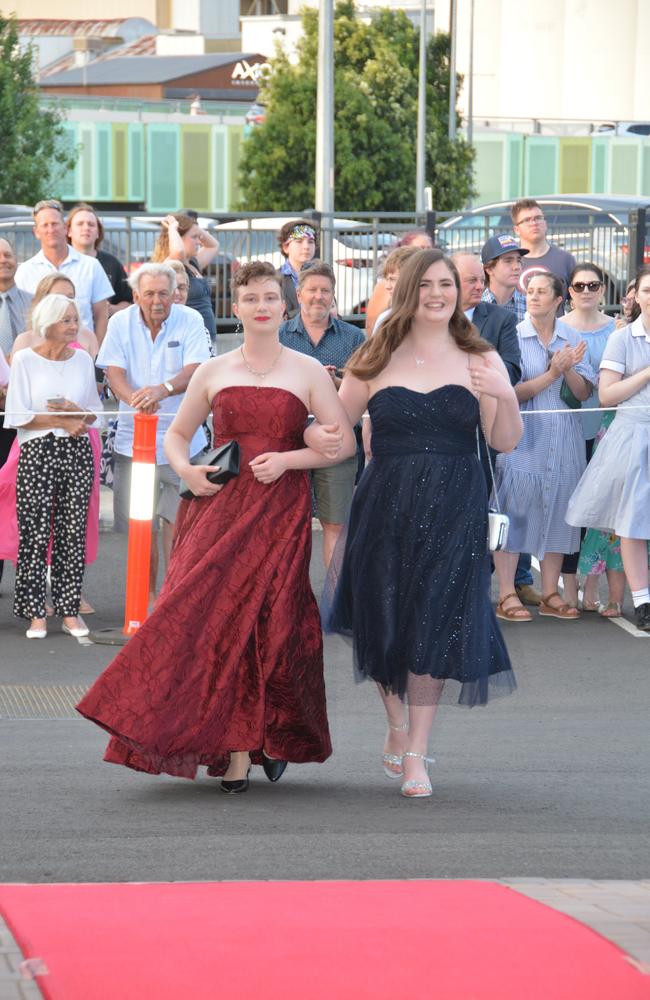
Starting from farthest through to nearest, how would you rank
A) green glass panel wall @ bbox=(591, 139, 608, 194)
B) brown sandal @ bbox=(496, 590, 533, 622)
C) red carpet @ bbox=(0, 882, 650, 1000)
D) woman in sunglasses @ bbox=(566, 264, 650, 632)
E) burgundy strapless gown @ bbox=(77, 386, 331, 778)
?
1. green glass panel wall @ bbox=(591, 139, 608, 194)
2. brown sandal @ bbox=(496, 590, 533, 622)
3. woman in sunglasses @ bbox=(566, 264, 650, 632)
4. burgundy strapless gown @ bbox=(77, 386, 331, 778)
5. red carpet @ bbox=(0, 882, 650, 1000)

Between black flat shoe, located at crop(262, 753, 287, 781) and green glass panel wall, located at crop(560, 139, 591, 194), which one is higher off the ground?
green glass panel wall, located at crop(560, 139, 591, 194)

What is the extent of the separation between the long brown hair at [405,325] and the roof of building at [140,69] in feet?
260

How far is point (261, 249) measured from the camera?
1802cm

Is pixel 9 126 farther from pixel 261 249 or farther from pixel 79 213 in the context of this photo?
pixel 79 213

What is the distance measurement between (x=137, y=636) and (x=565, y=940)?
247cm

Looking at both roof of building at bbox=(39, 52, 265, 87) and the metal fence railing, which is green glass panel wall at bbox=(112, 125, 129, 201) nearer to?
roof of building at bbox=(39, 52, 265, 87)

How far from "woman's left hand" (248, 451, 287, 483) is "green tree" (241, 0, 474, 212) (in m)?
35.6

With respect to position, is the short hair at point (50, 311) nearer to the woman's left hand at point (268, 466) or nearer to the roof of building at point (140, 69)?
the woman's left hand at point (268, 466)

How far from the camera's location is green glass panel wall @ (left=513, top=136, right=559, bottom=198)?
63.1 m

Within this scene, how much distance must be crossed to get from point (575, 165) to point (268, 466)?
57772 millimetres

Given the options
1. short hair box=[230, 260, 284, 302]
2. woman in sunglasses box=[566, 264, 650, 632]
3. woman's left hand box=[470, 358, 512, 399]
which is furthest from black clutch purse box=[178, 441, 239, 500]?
woman in sunglasses box=[566, 264, 650, 632]

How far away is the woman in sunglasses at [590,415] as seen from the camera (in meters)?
11.2

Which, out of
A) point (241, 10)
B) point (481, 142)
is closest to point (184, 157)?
point (481, 142)

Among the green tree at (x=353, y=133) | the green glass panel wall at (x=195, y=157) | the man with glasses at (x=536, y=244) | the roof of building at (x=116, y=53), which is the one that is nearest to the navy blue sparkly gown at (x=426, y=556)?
the man with glasses at (x=536, y=244)
